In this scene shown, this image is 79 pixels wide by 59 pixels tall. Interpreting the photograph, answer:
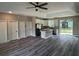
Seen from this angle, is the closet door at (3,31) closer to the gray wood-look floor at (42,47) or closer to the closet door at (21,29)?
the gray wood-look floor at (42,47)

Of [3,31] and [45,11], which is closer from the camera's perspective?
[3,31]

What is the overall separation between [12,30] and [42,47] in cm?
67

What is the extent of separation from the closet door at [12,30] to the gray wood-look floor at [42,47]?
3.5 inches

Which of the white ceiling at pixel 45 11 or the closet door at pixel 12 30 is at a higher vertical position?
the white ceiling at pixel 45 11

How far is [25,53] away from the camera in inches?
72.8

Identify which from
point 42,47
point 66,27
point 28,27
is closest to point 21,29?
point 28,27

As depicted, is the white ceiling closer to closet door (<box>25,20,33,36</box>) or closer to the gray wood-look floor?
closet door (<box>25,20,33,36</box>)

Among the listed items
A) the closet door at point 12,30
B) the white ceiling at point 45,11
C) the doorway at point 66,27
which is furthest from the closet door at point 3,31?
the doorway at point 66,27

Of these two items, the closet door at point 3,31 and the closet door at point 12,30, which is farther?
→ the closet door at point 12,30

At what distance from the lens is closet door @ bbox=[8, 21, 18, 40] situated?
2027 mm

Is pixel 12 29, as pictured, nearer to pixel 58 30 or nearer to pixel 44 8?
pixel 44 8

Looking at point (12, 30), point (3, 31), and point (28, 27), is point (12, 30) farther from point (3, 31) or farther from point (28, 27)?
point (28, 27)

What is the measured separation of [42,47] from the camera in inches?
80.0

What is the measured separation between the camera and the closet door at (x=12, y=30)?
6.65ft
